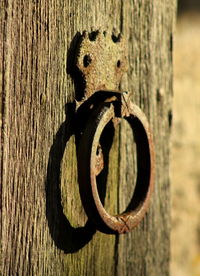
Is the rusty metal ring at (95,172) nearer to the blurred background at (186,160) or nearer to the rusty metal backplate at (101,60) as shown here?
the rusty metal backplate at (101,60)

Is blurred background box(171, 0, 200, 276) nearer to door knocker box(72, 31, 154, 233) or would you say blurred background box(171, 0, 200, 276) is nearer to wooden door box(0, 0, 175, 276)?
wooden door box(0, 0, 175, 276)

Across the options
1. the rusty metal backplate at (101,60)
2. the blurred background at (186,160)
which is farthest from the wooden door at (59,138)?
the blurred background at (186,160)

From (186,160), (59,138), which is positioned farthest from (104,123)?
(186,160)

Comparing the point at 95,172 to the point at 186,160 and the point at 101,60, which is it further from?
the point at 186,160

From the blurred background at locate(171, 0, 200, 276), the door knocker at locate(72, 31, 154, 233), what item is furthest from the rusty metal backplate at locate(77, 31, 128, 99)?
the blurred background at locate(171, 0, 200, 276)

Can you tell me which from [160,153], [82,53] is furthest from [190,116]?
[82,53]

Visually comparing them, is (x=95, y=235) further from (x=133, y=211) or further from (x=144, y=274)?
(x=144, y=274)
